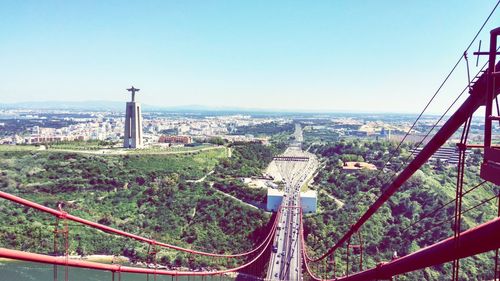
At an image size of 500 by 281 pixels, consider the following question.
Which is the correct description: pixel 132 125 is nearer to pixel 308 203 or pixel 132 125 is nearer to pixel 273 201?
pixel 273 201

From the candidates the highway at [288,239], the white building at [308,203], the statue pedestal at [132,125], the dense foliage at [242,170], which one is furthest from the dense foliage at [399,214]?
the statue pedestal at [132,125]

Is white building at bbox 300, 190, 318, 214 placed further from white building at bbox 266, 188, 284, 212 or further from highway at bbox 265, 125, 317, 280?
white building at bbox 266, 188, 284, 212

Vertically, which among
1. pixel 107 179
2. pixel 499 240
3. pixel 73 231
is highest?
pixel 499 240

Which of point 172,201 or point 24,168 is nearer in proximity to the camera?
point 172,201

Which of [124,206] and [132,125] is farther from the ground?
[132,125]

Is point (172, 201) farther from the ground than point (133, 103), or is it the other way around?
point (133, 103)

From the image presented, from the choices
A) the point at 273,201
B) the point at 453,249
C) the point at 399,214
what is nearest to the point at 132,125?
the point at 273,201

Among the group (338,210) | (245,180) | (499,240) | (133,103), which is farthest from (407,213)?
(133,103)

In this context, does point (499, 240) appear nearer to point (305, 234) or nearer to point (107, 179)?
point (305, 234)

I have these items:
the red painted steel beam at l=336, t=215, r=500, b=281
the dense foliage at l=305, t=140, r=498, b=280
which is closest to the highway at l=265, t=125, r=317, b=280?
the dense foliage at l=305, t=140, r=498, b=280
